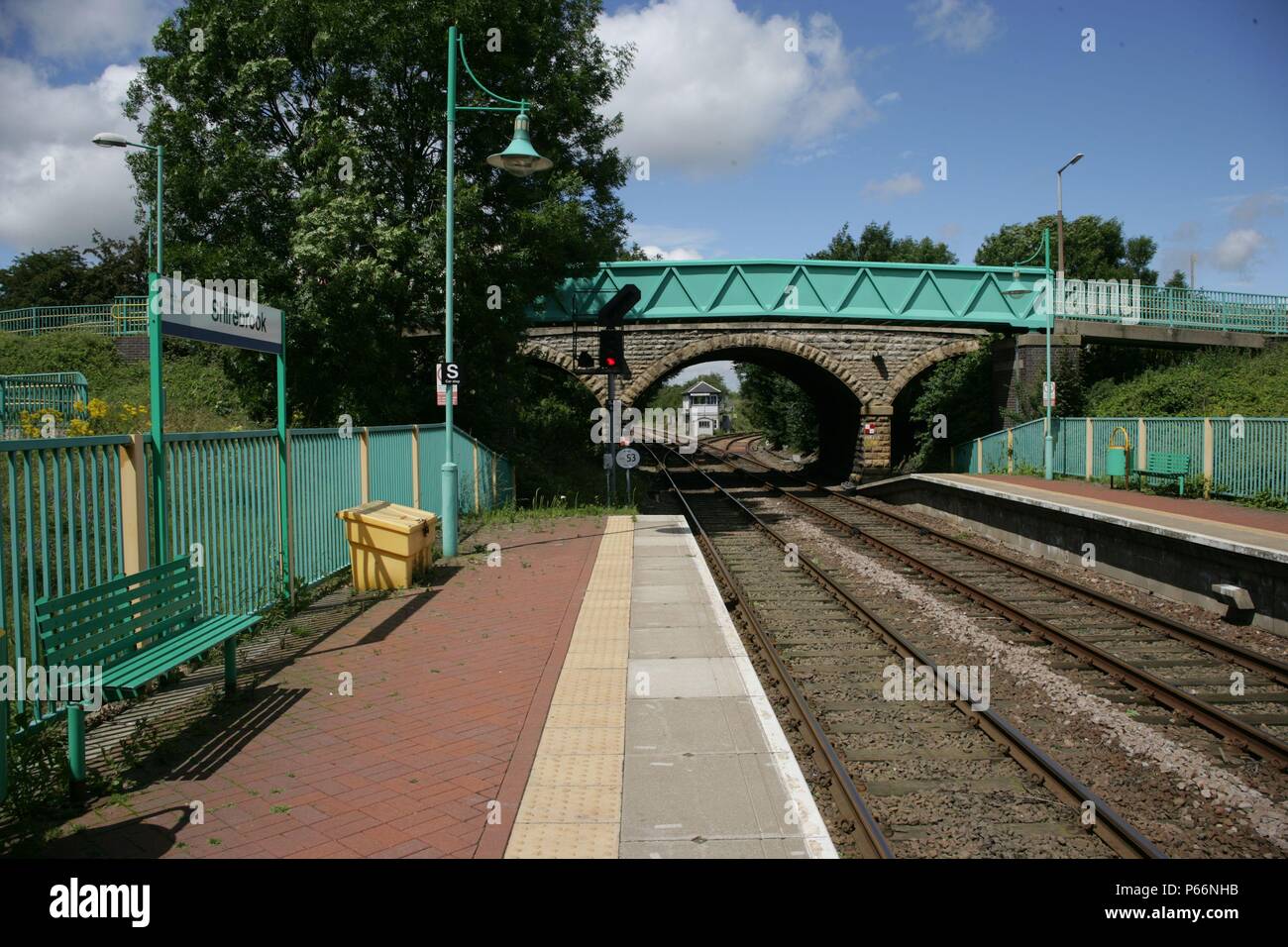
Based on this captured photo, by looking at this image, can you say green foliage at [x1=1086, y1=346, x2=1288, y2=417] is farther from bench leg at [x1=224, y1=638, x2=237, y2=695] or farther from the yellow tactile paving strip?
bench leg at [x1=224, y1=638, x2=237, y2=695]

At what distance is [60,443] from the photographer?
544 centimetres

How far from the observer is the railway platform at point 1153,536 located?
10039 millimetres

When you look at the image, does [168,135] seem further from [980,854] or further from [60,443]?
[980,854]

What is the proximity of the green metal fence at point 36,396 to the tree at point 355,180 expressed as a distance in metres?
3.31

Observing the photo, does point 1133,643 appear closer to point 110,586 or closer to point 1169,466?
point 110,586

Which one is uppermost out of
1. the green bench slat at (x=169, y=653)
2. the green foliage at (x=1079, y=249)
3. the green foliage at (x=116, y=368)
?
the green foliage at (x=1079, y=249)

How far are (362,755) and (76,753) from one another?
1383mm

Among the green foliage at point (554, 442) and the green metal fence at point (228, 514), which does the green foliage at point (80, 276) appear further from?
the green metal fence at point (228, 514)

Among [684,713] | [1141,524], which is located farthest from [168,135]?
[1141,524]

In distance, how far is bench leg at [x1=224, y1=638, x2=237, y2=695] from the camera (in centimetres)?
614

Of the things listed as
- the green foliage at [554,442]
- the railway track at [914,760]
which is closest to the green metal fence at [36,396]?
the green foliage at [554,442]

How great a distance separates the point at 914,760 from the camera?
5.97 metres
